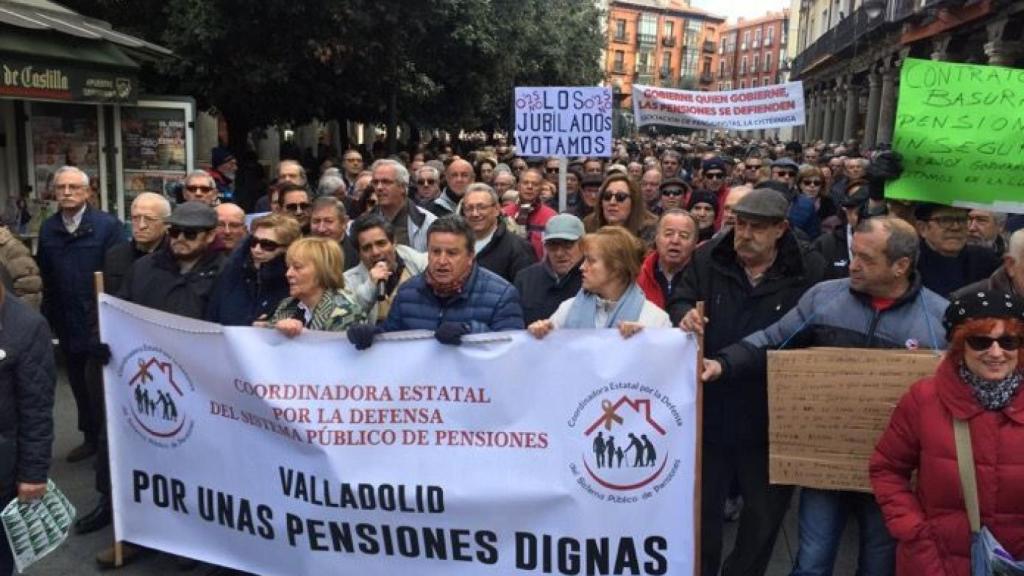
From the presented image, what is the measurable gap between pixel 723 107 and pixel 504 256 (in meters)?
5.75

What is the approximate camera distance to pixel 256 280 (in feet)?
14.5

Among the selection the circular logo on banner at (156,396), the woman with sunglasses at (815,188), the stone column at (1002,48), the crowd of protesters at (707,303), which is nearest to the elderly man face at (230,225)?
the crowd of protesters at (707,303)

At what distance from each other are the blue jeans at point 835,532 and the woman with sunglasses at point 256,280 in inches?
99.8

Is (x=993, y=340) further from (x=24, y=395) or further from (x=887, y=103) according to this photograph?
(x=887, y=103)

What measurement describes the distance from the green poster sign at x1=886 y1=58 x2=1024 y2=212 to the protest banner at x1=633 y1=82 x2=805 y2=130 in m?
6.01

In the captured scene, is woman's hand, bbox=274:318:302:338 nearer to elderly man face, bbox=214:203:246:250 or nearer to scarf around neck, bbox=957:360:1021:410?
elderly man face, bbox=214:203:246:250

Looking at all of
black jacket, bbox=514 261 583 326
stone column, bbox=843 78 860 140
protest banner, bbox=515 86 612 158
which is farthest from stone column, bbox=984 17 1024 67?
stone column, bbox=843 78 860 140

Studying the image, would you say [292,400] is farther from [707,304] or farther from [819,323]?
[819,323]

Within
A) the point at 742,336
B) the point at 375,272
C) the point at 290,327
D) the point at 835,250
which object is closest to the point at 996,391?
the point at 742,336

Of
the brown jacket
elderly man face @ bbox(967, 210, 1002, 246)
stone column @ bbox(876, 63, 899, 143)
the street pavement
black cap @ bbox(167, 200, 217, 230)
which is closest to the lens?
the street pavement

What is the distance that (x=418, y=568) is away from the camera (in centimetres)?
367

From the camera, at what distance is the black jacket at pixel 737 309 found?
3699 millimetres

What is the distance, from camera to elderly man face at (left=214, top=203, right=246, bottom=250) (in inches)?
208

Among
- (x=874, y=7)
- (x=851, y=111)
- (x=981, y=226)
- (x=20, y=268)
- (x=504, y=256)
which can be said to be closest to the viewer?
(x=20, y=268)
